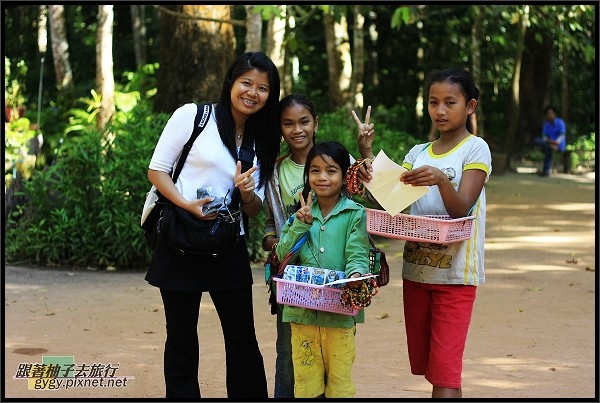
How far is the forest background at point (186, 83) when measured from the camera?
9.00 m

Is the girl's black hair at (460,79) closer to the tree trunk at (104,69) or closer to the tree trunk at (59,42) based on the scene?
the tree trunk at (104,69)

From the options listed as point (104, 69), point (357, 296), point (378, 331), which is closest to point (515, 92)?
point (104, 69)

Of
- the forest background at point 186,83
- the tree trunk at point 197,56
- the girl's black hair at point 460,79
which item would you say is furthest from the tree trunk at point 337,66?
the girl's black hair at point 460,79

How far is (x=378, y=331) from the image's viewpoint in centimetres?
670

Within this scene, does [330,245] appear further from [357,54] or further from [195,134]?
[357,54]

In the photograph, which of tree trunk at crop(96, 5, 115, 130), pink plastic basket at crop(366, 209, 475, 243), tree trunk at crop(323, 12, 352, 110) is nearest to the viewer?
pink plastic basket at crop(366, 209, 475, 243)

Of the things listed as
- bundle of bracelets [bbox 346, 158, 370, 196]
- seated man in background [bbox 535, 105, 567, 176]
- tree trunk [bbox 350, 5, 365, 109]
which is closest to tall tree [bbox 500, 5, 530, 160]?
seated man in background [bbox 535, 105, 567, 176]

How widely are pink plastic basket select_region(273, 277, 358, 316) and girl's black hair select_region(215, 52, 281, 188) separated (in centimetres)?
60

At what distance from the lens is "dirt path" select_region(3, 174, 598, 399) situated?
17.0ft

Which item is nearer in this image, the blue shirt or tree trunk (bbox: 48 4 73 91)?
tree trunk (bbox: 48 4 73 91)

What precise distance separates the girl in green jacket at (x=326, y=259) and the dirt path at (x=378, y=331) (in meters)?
0.99

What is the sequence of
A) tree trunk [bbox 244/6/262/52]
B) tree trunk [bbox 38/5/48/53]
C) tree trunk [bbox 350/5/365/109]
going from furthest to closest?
tree trunk [bbox 38/5/48/53] → tree trunk [bbox 350/5/365/109] → tree trunk [bbox 244/6/262/52]

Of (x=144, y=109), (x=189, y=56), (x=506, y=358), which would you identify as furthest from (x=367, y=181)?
(x=189, y=56)

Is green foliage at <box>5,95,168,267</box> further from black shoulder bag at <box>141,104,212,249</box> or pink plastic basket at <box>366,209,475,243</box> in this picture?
pink plastic basket at <box>366,209,475,243</box>
